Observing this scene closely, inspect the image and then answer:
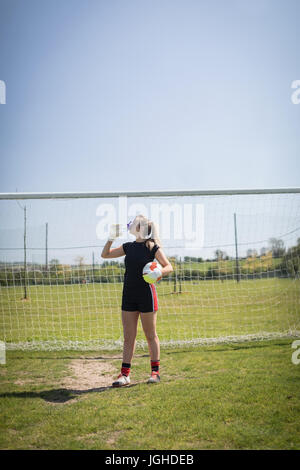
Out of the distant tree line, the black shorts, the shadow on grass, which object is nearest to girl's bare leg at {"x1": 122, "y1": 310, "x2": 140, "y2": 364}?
the black shorts

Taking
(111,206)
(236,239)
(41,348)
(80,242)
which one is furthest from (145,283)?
(236,239)

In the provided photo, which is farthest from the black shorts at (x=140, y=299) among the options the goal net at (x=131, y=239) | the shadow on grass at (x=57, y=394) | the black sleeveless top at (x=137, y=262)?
the goal net at (x=131, y=239)

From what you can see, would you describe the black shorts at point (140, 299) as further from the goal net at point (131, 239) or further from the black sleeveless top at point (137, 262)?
the goal net at point (131, 239)

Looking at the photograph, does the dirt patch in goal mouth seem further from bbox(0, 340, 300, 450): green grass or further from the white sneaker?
the white sneaker

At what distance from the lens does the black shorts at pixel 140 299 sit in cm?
389

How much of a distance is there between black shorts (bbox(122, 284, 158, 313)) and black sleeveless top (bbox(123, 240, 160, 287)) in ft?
0.20

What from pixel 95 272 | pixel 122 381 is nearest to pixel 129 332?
pixel 122 381

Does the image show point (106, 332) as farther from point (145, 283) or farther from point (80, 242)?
point (145, 283)

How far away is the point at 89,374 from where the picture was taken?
4480 mm

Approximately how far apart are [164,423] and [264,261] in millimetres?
6409

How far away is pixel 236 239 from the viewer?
7938 millimetres

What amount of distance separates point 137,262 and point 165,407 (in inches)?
63.3

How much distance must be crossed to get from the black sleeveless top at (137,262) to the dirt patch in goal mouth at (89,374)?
1325 millimetres

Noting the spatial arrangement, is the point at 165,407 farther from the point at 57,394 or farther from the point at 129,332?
the point at 57,394
